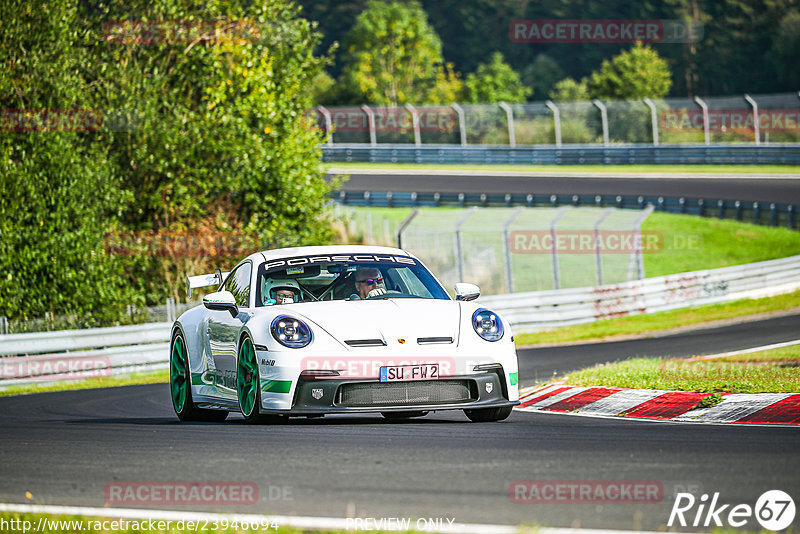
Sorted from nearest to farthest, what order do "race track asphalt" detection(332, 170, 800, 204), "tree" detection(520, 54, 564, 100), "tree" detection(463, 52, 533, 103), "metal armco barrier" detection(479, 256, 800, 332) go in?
"metal armco barrier" detection(479, 256, 800, 332) < "race track asphalt" detection(332, 170, 800, 204) < "tree" detection(463, 52, 533, 103) < "tree" detection(520, 54, 564, 100)

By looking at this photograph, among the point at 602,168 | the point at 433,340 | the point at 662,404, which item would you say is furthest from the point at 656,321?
→ the point at 602,168

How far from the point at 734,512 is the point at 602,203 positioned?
31.6 metres

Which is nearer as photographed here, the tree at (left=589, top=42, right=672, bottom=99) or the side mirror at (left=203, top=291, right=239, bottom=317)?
the side mirror at (left=203, top=291, right=239, bottom=317)

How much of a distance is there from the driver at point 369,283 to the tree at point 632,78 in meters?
62.8

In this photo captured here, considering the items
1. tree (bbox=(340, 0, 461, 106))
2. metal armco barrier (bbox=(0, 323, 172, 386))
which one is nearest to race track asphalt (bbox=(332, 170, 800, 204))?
tree (bbox=(340, 0, 461, 106))

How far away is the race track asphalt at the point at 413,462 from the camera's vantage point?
5035 millimetres

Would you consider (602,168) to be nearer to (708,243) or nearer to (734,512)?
(708,243)

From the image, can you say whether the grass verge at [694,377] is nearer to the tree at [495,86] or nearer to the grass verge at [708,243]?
the grass verge at [708,243]

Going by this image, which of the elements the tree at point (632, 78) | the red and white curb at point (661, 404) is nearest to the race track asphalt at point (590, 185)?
the tree at point (632, 78)

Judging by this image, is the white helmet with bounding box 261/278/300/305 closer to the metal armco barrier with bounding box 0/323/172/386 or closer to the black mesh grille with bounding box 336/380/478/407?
the black mesh grille with bounding box 336/380/478/407

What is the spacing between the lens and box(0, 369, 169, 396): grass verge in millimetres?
16859

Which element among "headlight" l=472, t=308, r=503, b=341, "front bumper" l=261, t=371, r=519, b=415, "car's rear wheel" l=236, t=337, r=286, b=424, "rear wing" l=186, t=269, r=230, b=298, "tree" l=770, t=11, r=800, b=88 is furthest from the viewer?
"tree" l=770, t=11, r=800, b=88

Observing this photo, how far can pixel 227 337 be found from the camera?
901cm

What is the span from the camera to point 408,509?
4965mm
